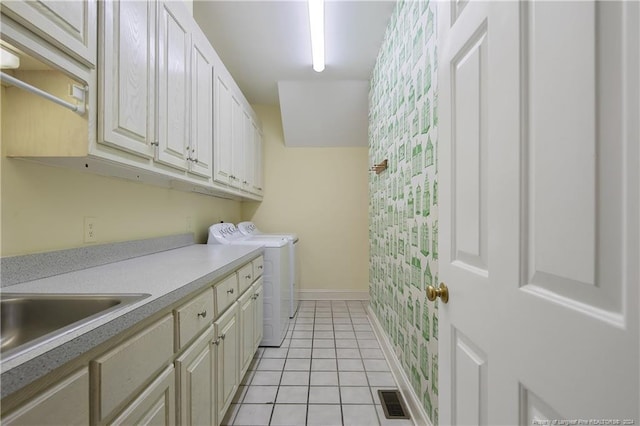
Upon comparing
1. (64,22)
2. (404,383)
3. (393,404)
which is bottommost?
(393,404)

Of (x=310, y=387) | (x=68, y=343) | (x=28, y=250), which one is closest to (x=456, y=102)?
(x=68, y=343)

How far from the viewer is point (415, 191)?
1709 millimetres

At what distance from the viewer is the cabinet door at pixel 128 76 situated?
108 cm

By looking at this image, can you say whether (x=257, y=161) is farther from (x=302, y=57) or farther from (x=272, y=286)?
(x=272, y=286)

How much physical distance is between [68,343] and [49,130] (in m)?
0.83

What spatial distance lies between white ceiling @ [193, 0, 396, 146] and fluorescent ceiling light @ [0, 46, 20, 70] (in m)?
1.67

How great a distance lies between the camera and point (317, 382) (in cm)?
207

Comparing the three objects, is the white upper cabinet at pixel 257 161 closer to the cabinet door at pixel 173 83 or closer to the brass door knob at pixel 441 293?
the cabinet door at pixel 173 83

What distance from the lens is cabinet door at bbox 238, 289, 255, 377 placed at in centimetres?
189

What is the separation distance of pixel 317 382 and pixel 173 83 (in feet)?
6.85

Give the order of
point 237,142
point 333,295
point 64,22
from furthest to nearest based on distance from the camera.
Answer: point 333,295 < point 237,142 < point 64,22

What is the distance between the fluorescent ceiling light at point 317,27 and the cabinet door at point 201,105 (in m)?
0.76

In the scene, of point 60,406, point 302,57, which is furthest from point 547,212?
point 302,57

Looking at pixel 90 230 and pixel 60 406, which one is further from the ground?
pixel 90 230
